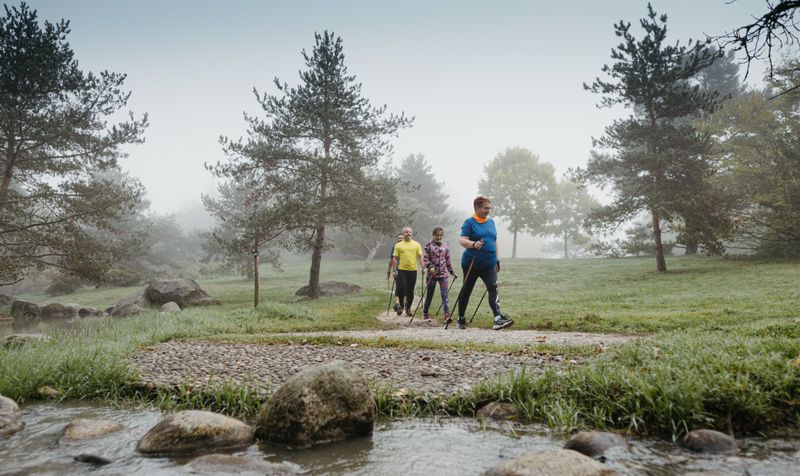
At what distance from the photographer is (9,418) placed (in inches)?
153

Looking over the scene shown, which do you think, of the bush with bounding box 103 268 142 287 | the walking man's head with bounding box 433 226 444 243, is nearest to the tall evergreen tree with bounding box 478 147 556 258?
the bush with bounding box 103 268 142 287

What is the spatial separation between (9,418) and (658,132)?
23.5 m

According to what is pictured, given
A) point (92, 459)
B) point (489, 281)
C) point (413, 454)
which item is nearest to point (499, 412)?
point (413, 454)

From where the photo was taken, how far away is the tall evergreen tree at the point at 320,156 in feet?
58.5

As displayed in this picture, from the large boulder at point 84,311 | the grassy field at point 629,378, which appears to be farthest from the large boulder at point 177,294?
the grassy field at point 629,378

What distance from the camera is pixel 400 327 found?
35.8 ft

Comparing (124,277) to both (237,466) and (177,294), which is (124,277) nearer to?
(177,294)

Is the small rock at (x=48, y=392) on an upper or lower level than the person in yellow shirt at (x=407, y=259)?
lower

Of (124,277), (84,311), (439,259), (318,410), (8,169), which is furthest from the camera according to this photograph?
(124,277)

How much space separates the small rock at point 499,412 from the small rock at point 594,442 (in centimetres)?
68

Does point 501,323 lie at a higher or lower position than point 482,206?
lower

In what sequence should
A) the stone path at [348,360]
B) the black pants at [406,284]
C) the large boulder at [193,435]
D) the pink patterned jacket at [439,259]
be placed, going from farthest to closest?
1. the black pants at [406,284]
2. the pink patterned jacket at [439,259]
3. the stone path at [348,360]
4. the large boulder at [193,435]

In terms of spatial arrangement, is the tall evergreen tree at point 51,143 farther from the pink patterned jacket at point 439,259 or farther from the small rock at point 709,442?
the small rock at point 709,442

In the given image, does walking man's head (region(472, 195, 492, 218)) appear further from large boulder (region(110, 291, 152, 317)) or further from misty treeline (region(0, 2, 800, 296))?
large boulder (region(110, 291, 152, 317))
